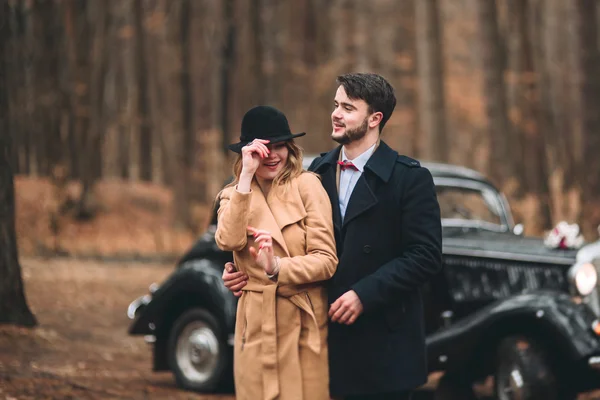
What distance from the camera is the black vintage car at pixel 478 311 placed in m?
7.39

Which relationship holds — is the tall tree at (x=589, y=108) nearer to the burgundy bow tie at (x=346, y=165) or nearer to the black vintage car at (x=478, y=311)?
the black vintage car at (x=478, y=311)

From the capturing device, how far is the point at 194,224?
78.2 ft

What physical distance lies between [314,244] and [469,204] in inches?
187

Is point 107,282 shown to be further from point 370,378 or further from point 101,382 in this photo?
point 370,378

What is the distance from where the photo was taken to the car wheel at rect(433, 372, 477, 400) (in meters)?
8.20

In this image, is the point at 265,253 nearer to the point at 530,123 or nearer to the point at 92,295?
the point at 92,295

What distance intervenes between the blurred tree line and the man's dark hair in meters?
12.5

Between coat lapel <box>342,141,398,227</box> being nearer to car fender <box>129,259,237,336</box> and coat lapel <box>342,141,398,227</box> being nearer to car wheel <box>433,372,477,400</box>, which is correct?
car wheel <box>433,372,477,400</box>

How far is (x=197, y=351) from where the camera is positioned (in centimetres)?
900

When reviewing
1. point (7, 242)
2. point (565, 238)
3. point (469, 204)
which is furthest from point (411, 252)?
point (7, 242)

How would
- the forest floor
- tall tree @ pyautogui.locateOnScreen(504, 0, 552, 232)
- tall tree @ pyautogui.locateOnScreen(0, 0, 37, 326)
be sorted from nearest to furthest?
1. the forest floor
2. tall tree @ pyautogui.locateOnScreen(0, 0, 37, 326)
3. tall tree @ pyautogui.locateOnScreen(504, 0, 552, 232)

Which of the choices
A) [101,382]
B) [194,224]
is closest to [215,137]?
[194,224]

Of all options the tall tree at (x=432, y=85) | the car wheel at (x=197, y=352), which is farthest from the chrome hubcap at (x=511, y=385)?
the tall tree at (x=432, y=85)

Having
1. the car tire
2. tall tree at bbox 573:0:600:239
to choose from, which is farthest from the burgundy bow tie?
tall tree at bbox 573:0:600:239
